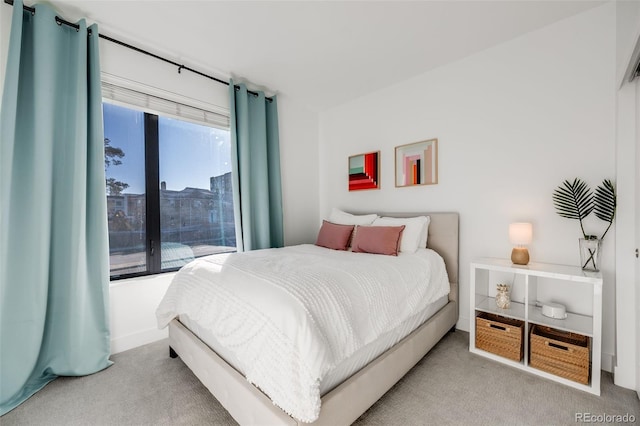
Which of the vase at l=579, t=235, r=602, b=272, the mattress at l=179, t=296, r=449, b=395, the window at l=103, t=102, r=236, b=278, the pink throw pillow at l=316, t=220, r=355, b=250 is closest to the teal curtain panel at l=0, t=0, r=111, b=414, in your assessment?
the window at l=103, t=102, r=236, b=278

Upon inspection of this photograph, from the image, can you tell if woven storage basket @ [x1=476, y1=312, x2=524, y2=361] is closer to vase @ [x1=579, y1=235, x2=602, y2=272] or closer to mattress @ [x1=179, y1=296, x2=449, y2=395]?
mattress @ [x1=179, y1=296, x2=449, y2=395]

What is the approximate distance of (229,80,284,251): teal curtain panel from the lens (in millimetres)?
2947

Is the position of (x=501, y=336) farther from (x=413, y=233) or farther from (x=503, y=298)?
(x=413, y=233)

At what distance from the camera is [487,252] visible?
8.05 feet

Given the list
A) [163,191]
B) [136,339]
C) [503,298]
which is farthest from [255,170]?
[503,298]

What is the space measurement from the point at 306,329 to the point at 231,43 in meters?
2.52

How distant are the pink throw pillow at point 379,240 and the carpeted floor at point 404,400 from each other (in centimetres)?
93

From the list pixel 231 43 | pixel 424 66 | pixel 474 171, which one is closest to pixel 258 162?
pixel 231 43

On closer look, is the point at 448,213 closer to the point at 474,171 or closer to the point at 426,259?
the point at 474,171

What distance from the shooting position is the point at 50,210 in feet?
6.18

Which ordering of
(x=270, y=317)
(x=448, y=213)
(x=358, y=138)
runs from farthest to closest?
(x=358, y=138) < (x=448, y=213) < (x=270, y=317)

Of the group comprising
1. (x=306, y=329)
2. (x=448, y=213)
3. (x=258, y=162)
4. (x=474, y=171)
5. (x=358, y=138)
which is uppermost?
(x=358, y=138)

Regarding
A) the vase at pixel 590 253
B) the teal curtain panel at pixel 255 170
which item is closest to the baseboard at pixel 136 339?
the teal curtain panel at pixel 255 170

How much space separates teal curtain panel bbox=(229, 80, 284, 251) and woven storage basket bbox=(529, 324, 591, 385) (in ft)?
8.42
